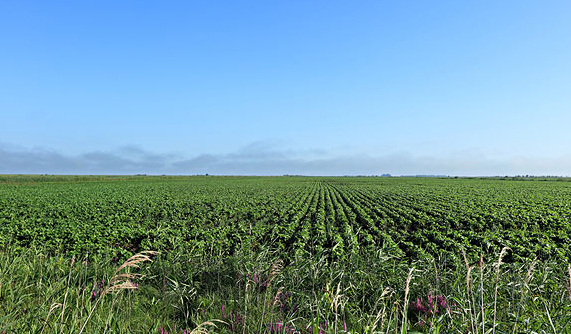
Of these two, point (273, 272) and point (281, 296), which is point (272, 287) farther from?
point (273, 272)

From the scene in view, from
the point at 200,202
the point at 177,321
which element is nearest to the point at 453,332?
the point at 177,321

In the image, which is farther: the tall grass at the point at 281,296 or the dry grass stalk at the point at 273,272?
the tall grass at the point at 281,296

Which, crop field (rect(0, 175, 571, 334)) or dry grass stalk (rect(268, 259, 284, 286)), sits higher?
dry grass stalk (rect(268, 259, 284, 286))

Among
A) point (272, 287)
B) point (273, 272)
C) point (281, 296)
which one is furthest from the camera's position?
point (272, 287)

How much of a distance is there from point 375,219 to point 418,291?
1520cm

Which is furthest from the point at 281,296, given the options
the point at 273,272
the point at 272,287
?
the point at 273,272

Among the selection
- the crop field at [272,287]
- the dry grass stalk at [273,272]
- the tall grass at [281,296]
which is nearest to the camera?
the dry grass stalk at [273,272]

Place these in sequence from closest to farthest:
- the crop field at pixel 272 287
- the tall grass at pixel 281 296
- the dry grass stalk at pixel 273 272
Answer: the dry grass stalk at pixel 273 272 → the crop field at pixel 272 287 → the tall grass at pixel 281 296

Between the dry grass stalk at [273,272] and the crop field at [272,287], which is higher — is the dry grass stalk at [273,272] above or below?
above

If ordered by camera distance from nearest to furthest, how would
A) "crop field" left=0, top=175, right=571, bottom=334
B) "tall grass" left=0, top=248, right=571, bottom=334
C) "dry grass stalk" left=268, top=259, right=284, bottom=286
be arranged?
"dry grass stalk" left=268, top=259, right=284, bottom=286, "crop field" left=0, top=175, right=571, bottom=334, "tall grass" left=0, top=248, right=571, bottom=334

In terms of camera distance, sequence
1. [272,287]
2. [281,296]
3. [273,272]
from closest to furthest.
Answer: [273,272] < [281,296] < [272,287]

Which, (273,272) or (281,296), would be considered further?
(281,296)

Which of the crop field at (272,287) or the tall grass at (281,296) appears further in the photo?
the tall grass at (281,296)

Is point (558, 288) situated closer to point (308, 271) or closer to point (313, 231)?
point (308, 271)
